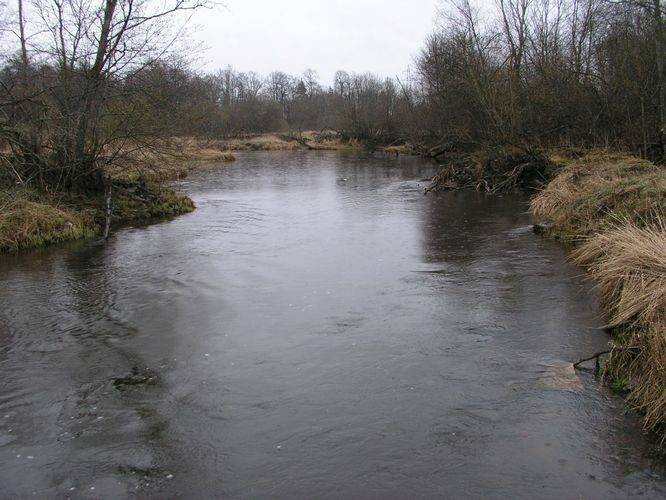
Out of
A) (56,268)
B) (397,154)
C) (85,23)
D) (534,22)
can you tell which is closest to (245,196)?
(85,23)

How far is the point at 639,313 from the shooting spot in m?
7.04

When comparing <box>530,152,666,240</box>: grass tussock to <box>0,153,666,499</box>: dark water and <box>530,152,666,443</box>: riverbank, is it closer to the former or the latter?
<box>530,152,666,443</box>: riverbank

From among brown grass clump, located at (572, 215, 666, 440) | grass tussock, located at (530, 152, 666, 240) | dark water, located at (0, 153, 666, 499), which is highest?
grass tussock, located at (530, 152, 666, 240)

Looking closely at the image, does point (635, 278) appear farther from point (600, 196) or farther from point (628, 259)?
point (600, 196)

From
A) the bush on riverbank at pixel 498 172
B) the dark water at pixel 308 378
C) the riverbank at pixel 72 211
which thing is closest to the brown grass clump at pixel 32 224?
the riverbank at pixel 72 211

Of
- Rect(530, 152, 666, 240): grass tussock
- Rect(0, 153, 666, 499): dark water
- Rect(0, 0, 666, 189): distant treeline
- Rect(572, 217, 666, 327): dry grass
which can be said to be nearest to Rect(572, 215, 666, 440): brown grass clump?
Rect(572, 217, 666, 327): dry grass

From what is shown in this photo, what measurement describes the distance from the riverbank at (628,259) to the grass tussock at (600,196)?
0.08ft

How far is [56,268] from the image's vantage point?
11570mm

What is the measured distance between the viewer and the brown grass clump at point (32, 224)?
13062 mm

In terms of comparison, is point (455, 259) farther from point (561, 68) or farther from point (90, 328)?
point (561, 68)

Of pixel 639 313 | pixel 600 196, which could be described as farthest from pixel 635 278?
pixel 600 196

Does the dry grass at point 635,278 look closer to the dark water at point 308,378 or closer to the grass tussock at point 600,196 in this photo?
the dark water at point 308,378

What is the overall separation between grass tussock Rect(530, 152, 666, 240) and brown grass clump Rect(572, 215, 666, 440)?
1.34 m

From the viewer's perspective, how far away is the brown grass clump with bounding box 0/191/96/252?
13.1 metres
